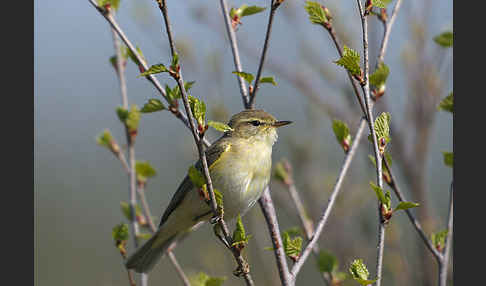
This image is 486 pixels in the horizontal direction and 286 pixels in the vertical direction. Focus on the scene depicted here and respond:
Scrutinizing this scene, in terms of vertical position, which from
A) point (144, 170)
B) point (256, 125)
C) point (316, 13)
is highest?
point (316, 13)

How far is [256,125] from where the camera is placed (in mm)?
3213

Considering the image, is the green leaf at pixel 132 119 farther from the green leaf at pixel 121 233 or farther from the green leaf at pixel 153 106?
the green leaf at pixel 121 233

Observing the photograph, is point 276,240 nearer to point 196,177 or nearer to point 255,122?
point 196,177

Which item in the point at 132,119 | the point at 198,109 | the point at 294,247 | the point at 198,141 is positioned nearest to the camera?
the point at 198,141

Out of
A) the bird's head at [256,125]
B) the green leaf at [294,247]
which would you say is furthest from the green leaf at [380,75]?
the green leaf at [294,247]

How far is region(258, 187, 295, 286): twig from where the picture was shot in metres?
2.17

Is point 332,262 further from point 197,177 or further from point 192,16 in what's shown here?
point 192,16

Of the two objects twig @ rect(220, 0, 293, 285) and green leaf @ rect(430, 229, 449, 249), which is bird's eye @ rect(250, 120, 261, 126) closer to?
twig @ rect(220, 0, 293, 285)

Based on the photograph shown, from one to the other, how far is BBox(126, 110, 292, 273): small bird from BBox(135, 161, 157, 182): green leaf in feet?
0.66

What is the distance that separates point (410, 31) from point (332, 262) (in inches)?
86.4

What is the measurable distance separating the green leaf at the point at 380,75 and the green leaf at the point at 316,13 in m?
0.36

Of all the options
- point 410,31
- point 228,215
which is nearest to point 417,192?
point 410,31

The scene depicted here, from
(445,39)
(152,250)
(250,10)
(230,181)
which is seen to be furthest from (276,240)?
(445,39)

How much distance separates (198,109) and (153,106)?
74 centimetres
